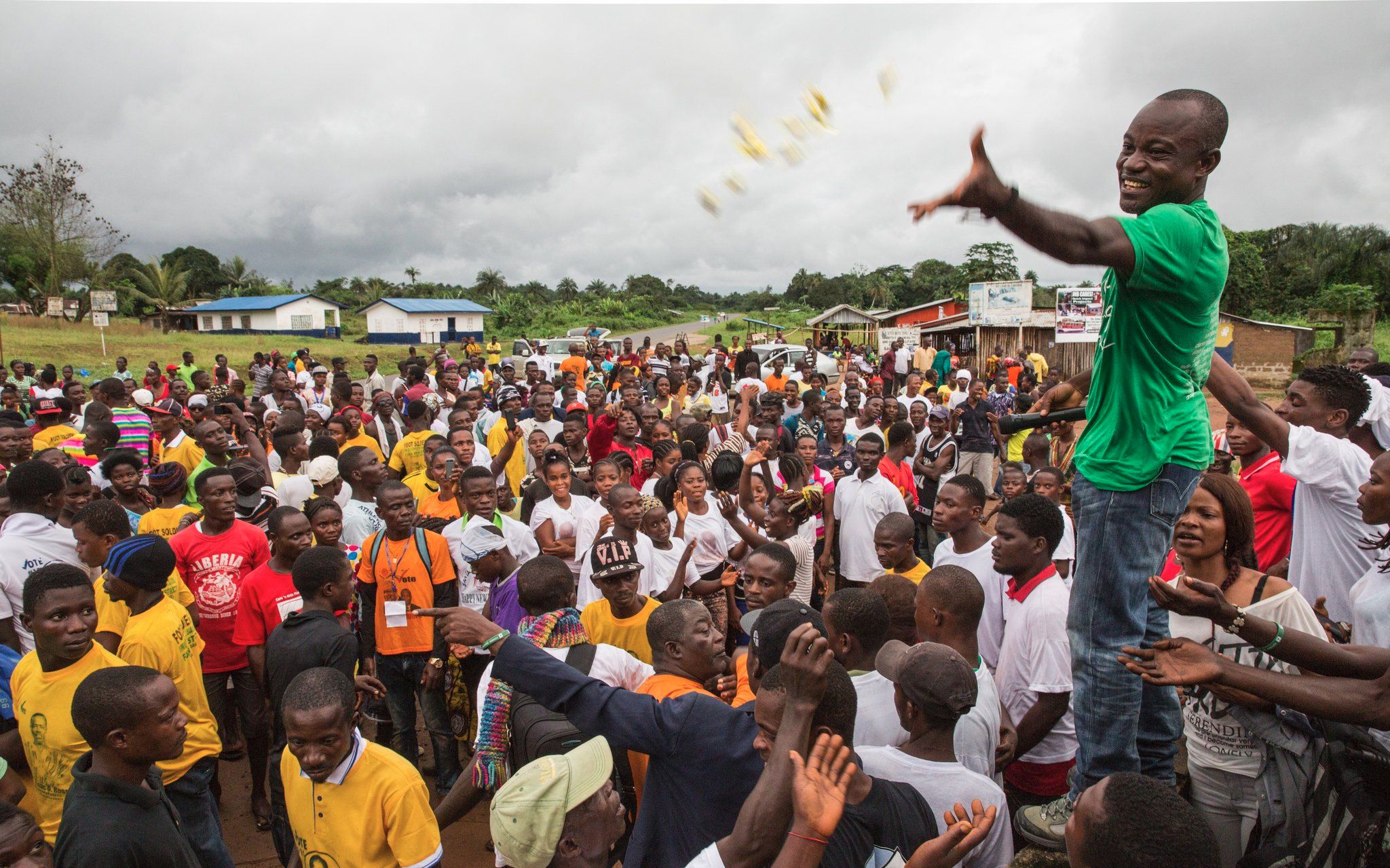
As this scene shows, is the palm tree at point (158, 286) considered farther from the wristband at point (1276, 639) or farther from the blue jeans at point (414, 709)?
the wristband at point (1276, 639)

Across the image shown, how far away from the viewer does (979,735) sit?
9.09 feet

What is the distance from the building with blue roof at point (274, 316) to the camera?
54.9 m

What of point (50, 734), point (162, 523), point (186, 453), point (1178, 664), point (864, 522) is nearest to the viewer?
point (1178, 664)

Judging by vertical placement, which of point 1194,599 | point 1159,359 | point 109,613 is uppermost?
point 1159,359

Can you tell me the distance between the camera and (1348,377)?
3881 mm

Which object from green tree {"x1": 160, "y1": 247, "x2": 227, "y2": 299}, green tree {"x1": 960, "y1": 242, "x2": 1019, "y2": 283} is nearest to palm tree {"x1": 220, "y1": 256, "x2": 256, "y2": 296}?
green tree {"x1": 160, "y1": 247, "x2": 227, "y2": 299}

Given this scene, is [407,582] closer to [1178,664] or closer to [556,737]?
[556,737]

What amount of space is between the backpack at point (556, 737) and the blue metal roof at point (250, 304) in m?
59.6

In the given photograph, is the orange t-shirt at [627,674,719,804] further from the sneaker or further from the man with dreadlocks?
the sneaker

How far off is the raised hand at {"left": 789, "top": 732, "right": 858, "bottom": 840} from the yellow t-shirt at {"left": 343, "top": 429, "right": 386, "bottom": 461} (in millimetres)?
6389

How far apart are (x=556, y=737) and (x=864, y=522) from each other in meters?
3.72

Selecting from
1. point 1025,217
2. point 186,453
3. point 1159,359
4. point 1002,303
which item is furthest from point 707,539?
point 1002,303

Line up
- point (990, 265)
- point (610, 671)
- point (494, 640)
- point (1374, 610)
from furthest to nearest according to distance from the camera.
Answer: point (990, 265) < point (610, 671) < point (1374, 610) < point (494, 640)

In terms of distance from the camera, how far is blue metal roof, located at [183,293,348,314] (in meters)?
55.1
